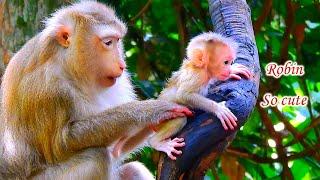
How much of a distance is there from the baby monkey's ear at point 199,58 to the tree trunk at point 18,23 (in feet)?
2.78

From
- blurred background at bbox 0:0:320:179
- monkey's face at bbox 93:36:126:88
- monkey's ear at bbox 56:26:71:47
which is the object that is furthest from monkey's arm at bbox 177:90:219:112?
blurred background at bbox 0:0:320:179

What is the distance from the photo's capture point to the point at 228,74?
9.98ft

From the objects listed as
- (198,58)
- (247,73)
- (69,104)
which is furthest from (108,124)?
(247,73)

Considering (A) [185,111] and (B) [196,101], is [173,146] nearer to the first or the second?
(A) [185,111]

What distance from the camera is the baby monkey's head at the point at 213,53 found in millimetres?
3174

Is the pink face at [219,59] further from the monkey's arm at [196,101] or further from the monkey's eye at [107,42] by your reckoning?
the monkey's eye at [107,42]

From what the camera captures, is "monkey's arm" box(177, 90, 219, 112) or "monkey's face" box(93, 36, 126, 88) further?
"monkey's face" box(93, 36, 126, 88)

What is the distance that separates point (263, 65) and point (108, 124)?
6.49ft

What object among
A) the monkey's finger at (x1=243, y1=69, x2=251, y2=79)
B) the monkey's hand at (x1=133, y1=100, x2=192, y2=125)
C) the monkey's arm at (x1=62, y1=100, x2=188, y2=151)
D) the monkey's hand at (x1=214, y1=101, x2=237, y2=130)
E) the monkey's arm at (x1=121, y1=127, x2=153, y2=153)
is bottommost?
the monkey's arm at (x1=121, y1=127, x2=153, y2=153)

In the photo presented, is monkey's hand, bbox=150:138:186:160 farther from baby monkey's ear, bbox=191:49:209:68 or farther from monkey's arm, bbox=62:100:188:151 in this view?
baby monkey's ear, bbox=191:49:209:68

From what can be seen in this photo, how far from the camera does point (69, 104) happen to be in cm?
315

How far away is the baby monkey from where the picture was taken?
9.46ft

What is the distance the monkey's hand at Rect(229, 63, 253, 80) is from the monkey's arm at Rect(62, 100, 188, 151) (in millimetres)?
290

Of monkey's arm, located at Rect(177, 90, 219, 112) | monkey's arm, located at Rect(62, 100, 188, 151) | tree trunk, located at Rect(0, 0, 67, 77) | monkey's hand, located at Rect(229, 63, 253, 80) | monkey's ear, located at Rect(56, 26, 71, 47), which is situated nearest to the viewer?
monkey's arm, located at Rect(177, 90, 219, 112)
